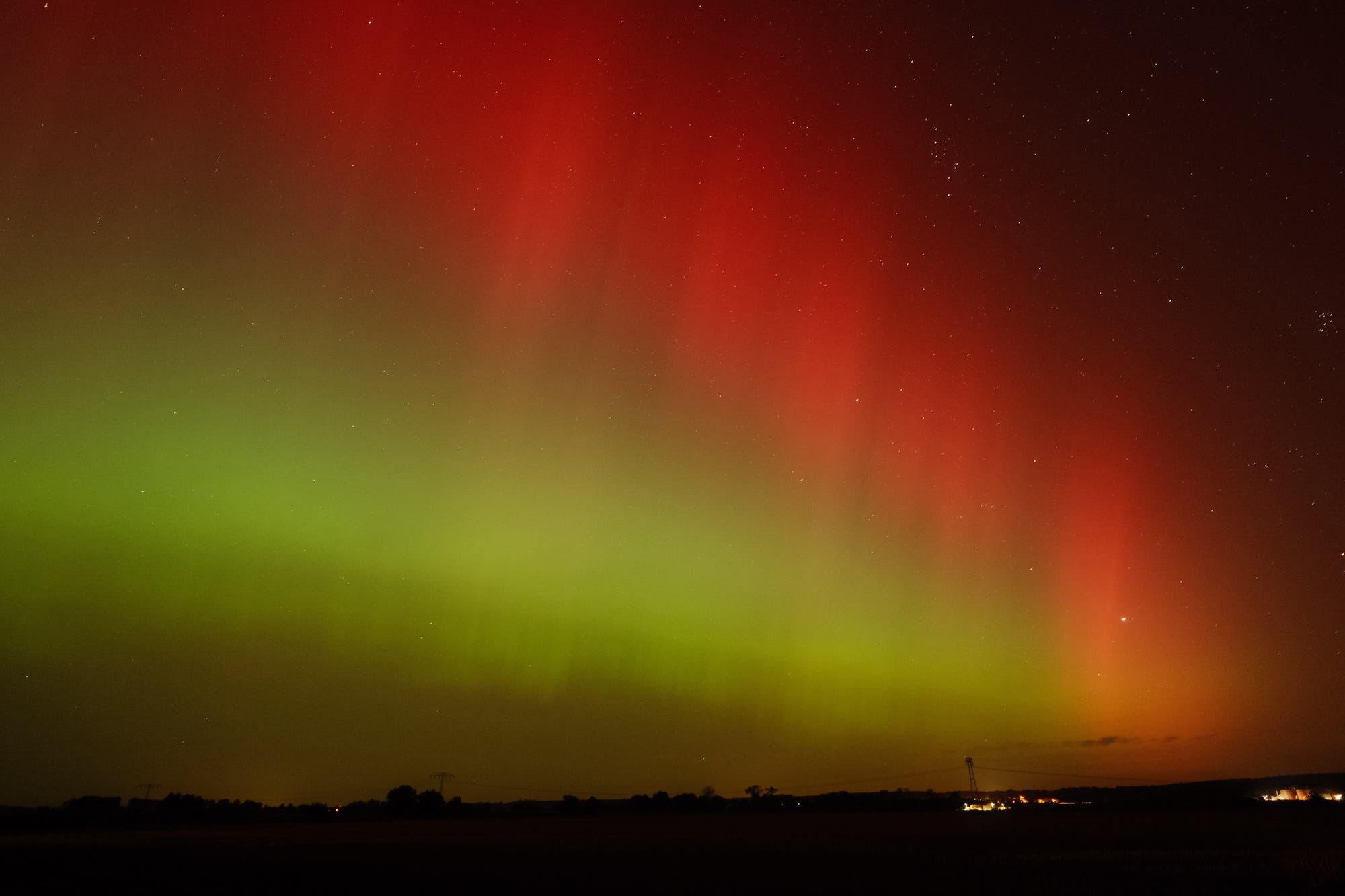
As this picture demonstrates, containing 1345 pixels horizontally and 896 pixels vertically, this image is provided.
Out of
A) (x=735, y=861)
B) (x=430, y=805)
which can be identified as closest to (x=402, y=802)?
(x=430, y=805)

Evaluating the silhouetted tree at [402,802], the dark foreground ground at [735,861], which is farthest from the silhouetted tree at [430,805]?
the dark foreground ground at [735,861]

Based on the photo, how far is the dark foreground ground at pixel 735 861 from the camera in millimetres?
26359

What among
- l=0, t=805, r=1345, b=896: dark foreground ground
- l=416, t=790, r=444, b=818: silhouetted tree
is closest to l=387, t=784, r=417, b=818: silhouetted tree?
l=416, t=790, r=444, b=818: silhouetted tree

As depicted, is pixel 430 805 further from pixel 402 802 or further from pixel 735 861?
pixel 735 861

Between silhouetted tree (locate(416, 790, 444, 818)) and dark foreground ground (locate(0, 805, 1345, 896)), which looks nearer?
dark foreground ground (locate(0, 805, 1345, 896))

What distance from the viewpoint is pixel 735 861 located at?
1410 inches

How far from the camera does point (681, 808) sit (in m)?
142

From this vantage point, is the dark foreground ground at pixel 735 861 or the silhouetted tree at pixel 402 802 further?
the silhouetted tree at pixel 402 802

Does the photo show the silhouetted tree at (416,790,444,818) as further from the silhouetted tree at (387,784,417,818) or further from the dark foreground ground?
the dark foreground ground

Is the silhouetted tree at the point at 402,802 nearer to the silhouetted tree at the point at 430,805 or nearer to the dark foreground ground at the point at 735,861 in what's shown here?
the silhouetted tree at the point at 430,805

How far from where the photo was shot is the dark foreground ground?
86.5 ft

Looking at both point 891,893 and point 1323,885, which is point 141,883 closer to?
point 891,893

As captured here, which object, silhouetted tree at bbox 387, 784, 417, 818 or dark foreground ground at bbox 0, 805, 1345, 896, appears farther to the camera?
silhouetted tree at bbox 387, 784, 417, 818

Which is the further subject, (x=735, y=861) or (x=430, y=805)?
(x=430, y=805)
